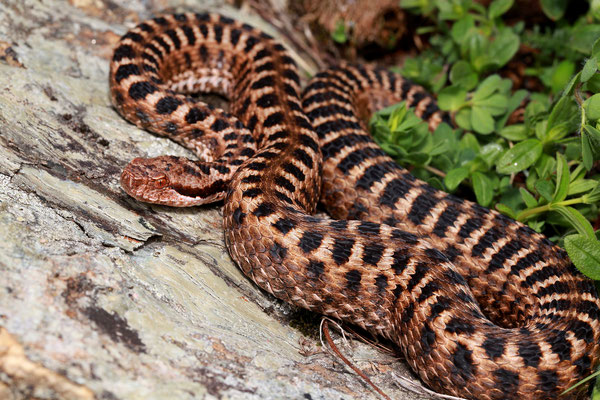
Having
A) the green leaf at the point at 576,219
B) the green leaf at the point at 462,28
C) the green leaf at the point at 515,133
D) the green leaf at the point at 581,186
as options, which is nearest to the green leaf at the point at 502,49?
the green leaf at the point at 462,28

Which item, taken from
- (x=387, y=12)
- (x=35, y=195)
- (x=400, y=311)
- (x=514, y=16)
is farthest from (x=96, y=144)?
(x=514, y=16)

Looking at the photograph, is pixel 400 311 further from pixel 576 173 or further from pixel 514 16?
pixel 514 16

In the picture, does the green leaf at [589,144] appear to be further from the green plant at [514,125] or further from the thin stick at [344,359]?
the thin stick at [344,359]

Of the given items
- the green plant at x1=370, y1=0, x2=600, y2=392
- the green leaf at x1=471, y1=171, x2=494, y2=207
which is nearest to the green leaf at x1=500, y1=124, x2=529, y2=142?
the green plant at x1=370, y1=0, x2=600, y2=392

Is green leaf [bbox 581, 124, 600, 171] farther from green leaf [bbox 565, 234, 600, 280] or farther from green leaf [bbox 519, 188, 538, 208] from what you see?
green leaf [bbox 565, 234, 600, 280]

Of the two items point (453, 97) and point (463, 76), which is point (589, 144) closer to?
point (453, 97)

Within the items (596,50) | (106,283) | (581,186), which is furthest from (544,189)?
(106,283)
